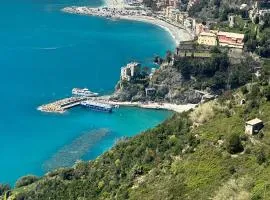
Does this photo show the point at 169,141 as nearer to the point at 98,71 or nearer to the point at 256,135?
the point at 256,135

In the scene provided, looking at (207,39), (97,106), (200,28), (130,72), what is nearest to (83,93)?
(97,106)

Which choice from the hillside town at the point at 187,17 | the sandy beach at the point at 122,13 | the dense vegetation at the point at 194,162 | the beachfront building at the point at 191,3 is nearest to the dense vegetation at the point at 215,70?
the hillside town at the point at 187,17

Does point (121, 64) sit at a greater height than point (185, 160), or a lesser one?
lesser

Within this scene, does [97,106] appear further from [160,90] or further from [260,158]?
[260,158]

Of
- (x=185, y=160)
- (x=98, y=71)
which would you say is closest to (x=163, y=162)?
(x=185, y=160)

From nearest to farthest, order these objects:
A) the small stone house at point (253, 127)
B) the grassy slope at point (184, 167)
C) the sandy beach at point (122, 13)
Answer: the grassy slope at point (184, 167) < the small stone house at point (253, 127) < the sandy beach at point (122, 13)

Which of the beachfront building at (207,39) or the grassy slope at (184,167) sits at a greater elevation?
the grassy slope at (184,167)

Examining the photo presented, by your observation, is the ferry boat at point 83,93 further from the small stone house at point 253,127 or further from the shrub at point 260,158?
the shrub at point 260,158
